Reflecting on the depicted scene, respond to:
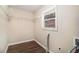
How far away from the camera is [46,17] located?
3.46 ft

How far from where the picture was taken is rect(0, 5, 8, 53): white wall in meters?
0.96

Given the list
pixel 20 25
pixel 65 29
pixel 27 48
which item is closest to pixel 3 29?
pixel 20 25

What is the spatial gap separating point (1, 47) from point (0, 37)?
4.7 inches

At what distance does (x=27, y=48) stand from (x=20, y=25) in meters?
0.30

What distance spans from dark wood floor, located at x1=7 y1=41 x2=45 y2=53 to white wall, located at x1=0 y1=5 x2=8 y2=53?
0.08 metres

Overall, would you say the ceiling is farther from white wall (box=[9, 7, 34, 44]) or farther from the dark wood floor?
the dark wood floor

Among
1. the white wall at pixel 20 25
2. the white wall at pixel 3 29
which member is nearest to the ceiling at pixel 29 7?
the white wall at pixel 20 25

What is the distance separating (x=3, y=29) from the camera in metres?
0.98

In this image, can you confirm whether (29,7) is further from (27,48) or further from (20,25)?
(27,48)

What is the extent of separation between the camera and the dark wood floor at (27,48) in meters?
1.00

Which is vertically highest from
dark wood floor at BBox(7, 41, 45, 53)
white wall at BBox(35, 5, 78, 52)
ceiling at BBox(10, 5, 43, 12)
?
ceiling at BBox(10, 5, 43, 12)

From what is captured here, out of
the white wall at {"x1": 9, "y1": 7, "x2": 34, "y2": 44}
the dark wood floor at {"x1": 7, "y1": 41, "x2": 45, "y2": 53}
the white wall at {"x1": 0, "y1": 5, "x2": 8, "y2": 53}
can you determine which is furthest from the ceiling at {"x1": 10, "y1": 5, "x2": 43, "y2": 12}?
the dark wood floor at {"x1": 7, "y1": 41, "x2": 45, "y2": 53}
